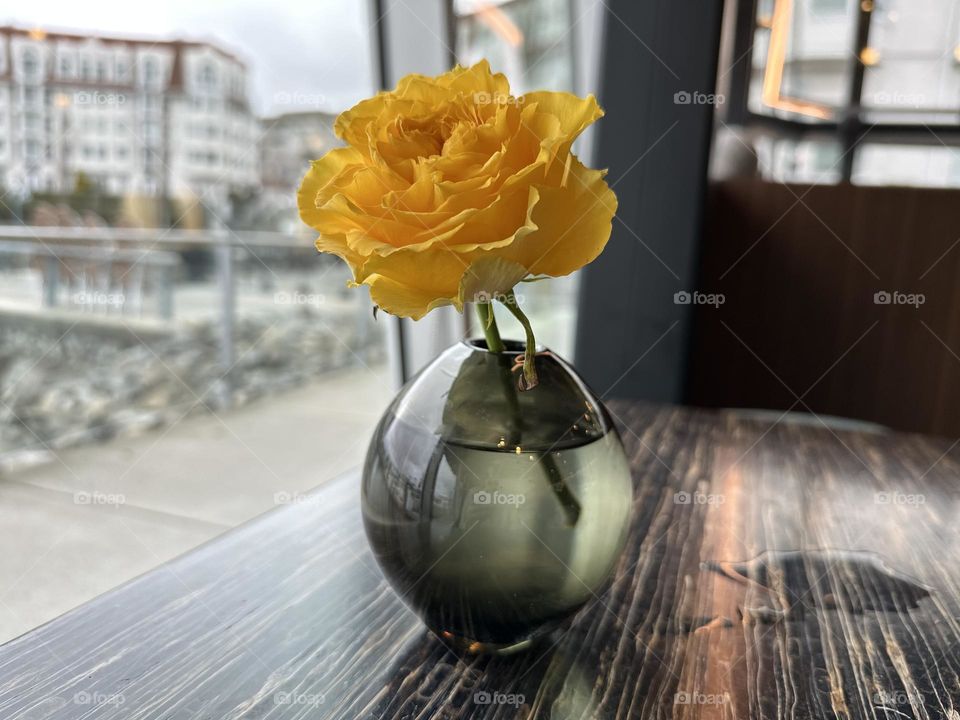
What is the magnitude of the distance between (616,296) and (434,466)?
4.50 feet

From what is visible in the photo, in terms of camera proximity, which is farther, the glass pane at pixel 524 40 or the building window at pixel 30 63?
the glass pane at pixel 524 40

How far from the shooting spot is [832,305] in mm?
1744

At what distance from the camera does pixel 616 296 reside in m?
1.80

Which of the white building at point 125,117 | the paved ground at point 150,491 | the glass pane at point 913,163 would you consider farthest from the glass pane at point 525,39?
the paved ground at point 150,491

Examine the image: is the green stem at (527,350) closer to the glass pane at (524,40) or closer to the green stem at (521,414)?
the green stem at (521,414)

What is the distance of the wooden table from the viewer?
474 millimetres

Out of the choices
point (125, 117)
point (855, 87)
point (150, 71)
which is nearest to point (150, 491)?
point (125, 117)

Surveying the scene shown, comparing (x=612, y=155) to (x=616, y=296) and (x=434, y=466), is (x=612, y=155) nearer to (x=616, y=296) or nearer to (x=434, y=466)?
(x=616, y=296)

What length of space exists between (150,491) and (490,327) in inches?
103

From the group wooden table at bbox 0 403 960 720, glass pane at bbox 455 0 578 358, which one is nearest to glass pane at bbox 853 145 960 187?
glass pane at bbox 455 0 578 358

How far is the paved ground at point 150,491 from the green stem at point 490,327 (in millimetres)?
1337

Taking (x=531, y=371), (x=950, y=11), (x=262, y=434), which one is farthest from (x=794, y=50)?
(x=262, y=434)

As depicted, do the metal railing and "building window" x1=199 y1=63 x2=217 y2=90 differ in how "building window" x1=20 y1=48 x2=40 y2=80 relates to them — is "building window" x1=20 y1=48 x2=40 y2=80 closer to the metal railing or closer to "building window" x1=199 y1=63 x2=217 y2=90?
the metal railing

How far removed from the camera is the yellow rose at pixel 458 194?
434 millimetres
